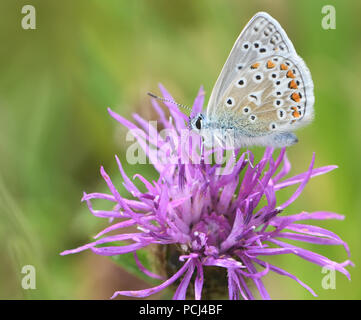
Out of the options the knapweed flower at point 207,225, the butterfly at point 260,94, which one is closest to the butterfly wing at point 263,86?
the butterfly at point 260,94

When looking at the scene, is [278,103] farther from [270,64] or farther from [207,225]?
[207,225]

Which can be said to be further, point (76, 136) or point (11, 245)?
point (76, 136)

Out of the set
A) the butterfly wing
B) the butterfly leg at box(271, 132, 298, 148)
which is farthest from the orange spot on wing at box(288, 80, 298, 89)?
the butterfly leg at box(271, 132, 298, 148)

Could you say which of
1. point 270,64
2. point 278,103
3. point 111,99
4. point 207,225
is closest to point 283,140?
point 278,103

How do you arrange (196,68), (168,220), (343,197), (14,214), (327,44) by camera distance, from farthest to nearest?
(196,68), (327,44), (343,197), (14,214), (168,220)
